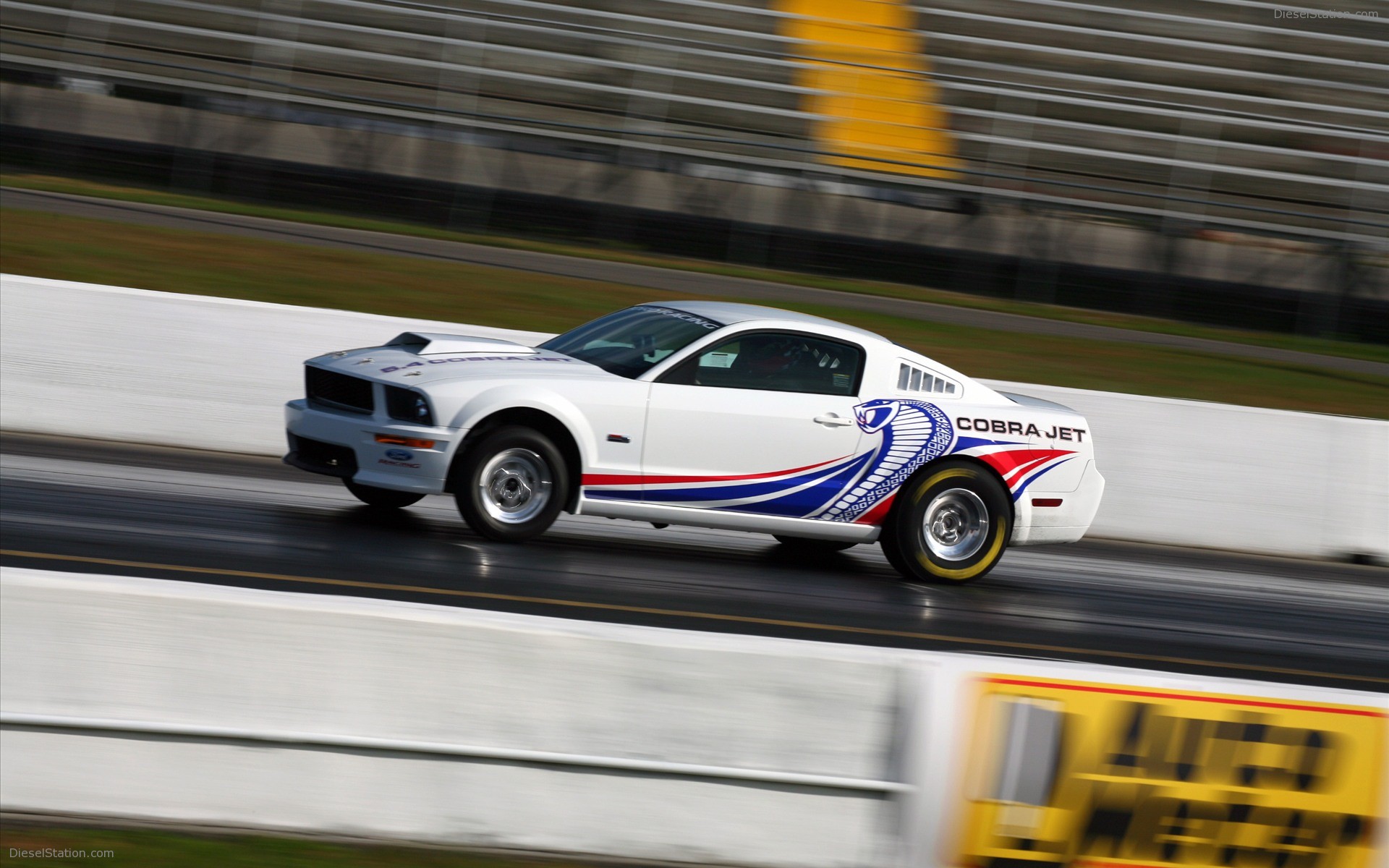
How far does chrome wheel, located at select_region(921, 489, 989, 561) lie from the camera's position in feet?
28.6

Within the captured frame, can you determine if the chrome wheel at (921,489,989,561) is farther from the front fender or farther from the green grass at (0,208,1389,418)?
the green grass at (0,208,1389,418)

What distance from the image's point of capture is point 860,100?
2161 cm

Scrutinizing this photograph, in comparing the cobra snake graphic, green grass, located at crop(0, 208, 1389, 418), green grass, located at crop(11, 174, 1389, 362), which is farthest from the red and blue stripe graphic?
green grass, located at crop(11, 174, 1389, 362)

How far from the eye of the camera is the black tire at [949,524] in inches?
339

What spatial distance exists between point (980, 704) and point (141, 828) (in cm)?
244

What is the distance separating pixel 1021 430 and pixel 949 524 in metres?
0.75

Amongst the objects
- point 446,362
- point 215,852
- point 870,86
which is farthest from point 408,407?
point 870,86

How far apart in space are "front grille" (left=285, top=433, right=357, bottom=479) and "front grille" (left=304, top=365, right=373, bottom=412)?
0.74 ft

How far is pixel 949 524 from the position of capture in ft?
29.0

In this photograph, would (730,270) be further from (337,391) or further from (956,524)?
(337,391)

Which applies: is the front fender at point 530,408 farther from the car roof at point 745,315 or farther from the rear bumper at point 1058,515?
the rear bumper at point 1058,515

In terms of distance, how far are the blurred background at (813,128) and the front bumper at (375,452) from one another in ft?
35.6

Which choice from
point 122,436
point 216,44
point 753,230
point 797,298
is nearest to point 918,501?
point 122,436

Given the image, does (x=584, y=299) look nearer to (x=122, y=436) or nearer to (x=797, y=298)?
(x=797, y=298)
